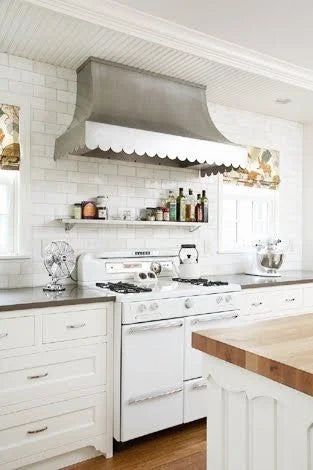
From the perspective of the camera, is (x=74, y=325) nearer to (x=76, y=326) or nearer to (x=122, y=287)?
(x=76, y=326)

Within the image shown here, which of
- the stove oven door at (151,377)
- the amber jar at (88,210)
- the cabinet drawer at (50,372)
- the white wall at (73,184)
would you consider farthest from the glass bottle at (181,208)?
the cabinet drawer at (50,372)

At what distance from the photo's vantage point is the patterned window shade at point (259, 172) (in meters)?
4.17

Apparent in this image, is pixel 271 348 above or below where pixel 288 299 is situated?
above

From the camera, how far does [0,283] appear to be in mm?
2869

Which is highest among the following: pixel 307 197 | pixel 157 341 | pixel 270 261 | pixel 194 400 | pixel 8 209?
pixel 307 197

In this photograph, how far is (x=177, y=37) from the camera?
276 cm

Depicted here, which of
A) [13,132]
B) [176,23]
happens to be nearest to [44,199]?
[13,132]

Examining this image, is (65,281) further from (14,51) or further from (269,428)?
(269,428)

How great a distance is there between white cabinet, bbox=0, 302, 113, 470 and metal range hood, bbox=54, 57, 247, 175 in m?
1.11

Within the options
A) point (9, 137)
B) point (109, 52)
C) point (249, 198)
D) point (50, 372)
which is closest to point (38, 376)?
point (50, 372)

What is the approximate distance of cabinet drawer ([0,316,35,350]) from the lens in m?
2.17

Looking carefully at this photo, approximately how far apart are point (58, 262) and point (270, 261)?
6.76 feet

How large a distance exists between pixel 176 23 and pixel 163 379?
2308 mm

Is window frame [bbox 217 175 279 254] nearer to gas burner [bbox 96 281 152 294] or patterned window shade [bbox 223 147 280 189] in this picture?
patterned window shade [bbox 223 147 280 189]
